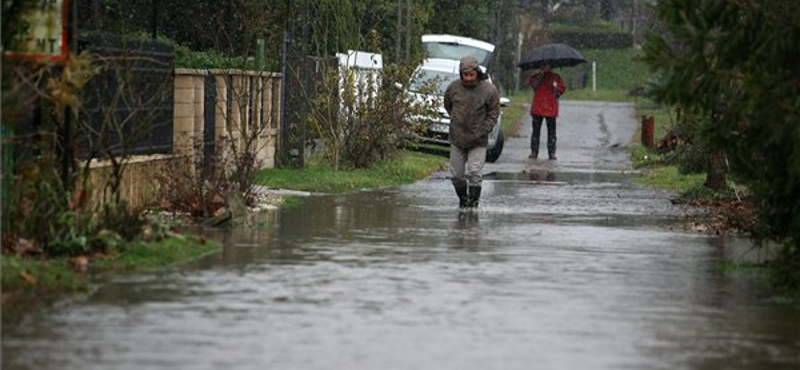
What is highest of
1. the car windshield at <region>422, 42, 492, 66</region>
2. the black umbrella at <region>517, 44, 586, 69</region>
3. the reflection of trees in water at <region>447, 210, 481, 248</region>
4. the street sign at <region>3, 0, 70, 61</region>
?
the car windshield at <region>422, 42, 492, 66</region>

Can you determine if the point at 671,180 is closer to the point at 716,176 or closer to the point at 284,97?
the point at 716,176

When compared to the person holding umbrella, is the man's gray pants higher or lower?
lower

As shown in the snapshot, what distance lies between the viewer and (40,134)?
49.6 ft

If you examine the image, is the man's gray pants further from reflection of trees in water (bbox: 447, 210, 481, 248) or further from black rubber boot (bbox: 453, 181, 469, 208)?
reflection of trees in water (bbox: 447, 210, 481, 248)

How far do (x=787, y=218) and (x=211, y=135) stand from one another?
10839 mm

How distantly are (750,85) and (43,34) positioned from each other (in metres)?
5.46

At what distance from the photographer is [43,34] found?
14.9 metres

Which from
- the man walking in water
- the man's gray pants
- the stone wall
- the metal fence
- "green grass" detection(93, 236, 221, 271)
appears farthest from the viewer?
the man walking in water

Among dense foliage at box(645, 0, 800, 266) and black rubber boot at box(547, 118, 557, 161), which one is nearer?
dense foliage at box(645, 0, 800, 266)

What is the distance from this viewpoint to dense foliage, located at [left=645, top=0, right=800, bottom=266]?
13688 millimetres

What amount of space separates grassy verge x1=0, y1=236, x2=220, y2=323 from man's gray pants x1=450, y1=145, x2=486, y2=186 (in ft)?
24.0

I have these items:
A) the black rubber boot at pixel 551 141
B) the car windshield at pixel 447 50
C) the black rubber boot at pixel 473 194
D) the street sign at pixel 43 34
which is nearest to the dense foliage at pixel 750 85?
the street sign at pixel 43 34

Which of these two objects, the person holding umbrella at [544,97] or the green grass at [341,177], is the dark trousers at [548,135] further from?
the green grass at [341,177]

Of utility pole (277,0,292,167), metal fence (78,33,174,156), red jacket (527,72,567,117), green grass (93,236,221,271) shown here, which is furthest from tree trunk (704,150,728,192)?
red jacket (527,72,567,117)
